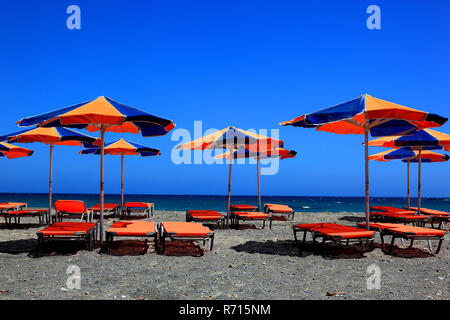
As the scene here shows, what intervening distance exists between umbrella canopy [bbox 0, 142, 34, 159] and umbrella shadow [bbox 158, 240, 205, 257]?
22.1 ft

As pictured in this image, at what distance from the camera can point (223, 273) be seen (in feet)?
16.3

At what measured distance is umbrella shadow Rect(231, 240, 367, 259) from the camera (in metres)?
6.28

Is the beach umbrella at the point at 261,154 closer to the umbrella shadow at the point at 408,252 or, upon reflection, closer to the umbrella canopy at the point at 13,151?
the umbrella shadow at the point at 408,252

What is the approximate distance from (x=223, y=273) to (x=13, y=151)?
9339 millimetres

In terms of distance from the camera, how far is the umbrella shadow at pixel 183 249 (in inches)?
248

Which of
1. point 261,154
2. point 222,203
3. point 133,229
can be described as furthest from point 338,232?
point 222,203

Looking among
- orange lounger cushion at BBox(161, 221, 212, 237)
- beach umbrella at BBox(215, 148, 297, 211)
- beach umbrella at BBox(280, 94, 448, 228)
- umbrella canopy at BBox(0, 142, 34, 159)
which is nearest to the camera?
beach umbrella at BBox(280, 94, 448, 228)

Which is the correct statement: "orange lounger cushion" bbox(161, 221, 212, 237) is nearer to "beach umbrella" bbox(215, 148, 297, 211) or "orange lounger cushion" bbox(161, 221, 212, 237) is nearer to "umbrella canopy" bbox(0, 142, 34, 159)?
"beach umbrella" bbox(215, 148, 297, 211)

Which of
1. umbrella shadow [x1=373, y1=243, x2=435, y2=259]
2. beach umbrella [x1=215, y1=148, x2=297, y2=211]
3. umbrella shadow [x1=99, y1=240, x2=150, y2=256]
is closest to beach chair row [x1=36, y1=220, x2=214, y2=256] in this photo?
umbrella shadow [x1=99, y1=240, x2=150, y2=256]

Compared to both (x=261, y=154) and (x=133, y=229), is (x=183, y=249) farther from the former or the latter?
(x=261, y=154)

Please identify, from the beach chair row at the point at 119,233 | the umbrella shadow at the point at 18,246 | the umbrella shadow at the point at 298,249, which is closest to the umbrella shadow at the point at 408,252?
the umbrella shadow at the point at 298,249

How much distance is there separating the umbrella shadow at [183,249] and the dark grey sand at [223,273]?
0.07 ft
